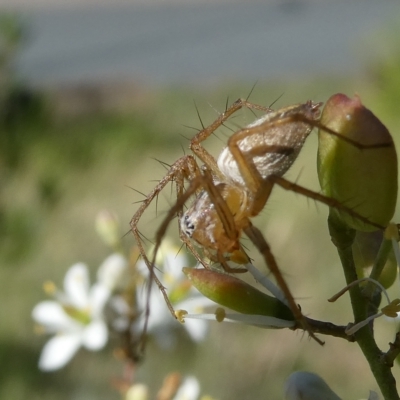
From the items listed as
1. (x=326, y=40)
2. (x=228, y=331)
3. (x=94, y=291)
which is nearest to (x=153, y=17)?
(x=326, y=40)

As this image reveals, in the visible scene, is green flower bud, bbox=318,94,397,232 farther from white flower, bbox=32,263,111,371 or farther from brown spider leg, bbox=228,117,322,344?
white flower, bbox=32,263,111,371

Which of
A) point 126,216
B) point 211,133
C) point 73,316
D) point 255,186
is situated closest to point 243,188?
point 255,186

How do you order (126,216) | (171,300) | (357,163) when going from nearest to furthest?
1. (357,163)
2. (171,300)
3. (126,216)

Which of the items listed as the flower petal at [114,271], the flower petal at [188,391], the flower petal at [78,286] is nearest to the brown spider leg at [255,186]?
the flower petal at [188,391]

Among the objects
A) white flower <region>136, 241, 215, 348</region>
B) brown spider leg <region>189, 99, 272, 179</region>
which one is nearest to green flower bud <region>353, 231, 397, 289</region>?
brown spider leg <region>189, 99, 272, 179</region>

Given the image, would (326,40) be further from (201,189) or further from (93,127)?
(201,189)

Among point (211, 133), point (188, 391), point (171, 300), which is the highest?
point (211, 133)

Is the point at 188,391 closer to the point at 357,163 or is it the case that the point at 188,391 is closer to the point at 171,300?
the point at 171,300
